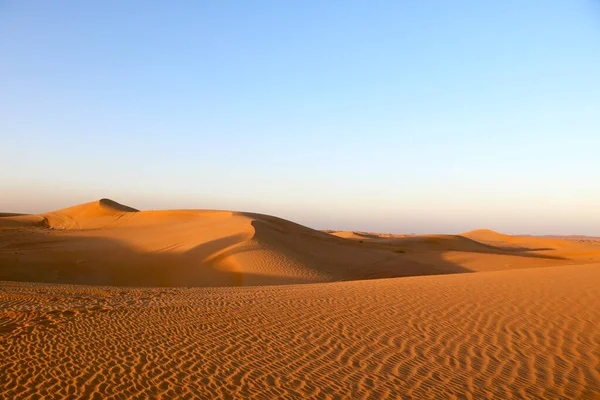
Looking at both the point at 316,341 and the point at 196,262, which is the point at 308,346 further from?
the point at 196,262

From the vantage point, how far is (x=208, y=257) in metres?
23.2

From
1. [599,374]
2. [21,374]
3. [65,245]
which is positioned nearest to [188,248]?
[65,245]

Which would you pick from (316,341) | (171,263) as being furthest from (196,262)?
(316,341)

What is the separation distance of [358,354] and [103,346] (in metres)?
3.93

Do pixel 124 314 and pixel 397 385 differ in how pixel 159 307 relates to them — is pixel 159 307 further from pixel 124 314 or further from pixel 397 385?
pixel 397 385

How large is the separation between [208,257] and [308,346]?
55.4ft

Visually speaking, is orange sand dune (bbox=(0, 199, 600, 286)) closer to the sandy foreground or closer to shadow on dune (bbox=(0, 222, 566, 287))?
shadow on dune (bbox=(0, 222, 566, 287))

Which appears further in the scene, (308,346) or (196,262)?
(196,262)

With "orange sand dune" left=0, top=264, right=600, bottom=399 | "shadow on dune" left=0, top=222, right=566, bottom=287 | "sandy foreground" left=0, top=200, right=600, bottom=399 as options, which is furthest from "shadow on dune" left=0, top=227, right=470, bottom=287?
"orange sand dune" left=0, top=264, right=600, bottom=399

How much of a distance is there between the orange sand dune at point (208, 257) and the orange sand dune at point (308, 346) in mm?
9736

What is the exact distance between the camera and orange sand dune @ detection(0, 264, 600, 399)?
17.7 feet

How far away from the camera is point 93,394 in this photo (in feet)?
16.9

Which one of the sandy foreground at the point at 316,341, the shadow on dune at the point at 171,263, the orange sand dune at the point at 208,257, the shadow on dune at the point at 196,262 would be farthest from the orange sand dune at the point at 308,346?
the orange sand dune at the point at 208,257

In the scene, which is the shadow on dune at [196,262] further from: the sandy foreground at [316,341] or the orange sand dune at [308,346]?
the orange sand dune at [308,346]
